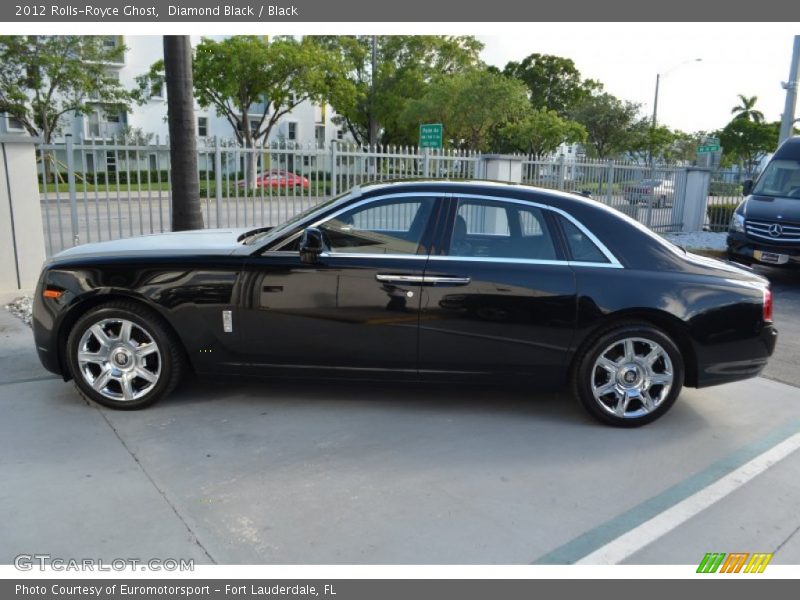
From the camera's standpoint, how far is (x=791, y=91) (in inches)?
591

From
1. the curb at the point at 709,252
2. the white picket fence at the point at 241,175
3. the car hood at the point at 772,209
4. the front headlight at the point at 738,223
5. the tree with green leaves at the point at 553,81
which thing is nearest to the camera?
the white picket fence at the point at 241,175

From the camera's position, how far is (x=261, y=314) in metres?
4.57

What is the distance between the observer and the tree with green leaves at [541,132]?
117ft

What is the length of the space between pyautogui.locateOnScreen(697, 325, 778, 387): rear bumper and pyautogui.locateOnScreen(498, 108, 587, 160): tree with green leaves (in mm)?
31069

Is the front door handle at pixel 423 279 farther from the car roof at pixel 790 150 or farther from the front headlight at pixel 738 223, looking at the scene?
the car roof at pixel 790 150

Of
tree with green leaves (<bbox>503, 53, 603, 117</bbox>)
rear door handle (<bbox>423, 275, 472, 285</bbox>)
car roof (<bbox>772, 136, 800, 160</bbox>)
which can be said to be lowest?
rear door handle (<bbox>423, 275, 472, 285</bbox>)

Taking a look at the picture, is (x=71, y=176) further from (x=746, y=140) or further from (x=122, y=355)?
(x=746, y=140)

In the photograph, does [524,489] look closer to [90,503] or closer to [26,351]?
[90,503]

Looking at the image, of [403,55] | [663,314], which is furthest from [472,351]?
[403,55]

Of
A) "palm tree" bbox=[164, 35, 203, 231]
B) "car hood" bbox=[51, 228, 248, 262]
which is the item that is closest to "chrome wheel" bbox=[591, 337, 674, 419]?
"car hood" bbox=[51, 228, 248, 262]

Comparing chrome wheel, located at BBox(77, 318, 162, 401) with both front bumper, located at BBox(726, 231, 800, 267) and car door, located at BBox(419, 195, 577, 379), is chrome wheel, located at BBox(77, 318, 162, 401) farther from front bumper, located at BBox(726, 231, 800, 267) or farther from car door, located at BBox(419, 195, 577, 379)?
front bumper, located at BBox(726, 231, 800, 267)

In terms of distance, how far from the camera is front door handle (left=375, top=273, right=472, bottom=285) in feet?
14.8

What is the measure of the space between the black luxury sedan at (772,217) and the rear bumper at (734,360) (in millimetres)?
6627

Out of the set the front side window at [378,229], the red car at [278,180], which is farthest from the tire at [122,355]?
the red car at [278,180]
